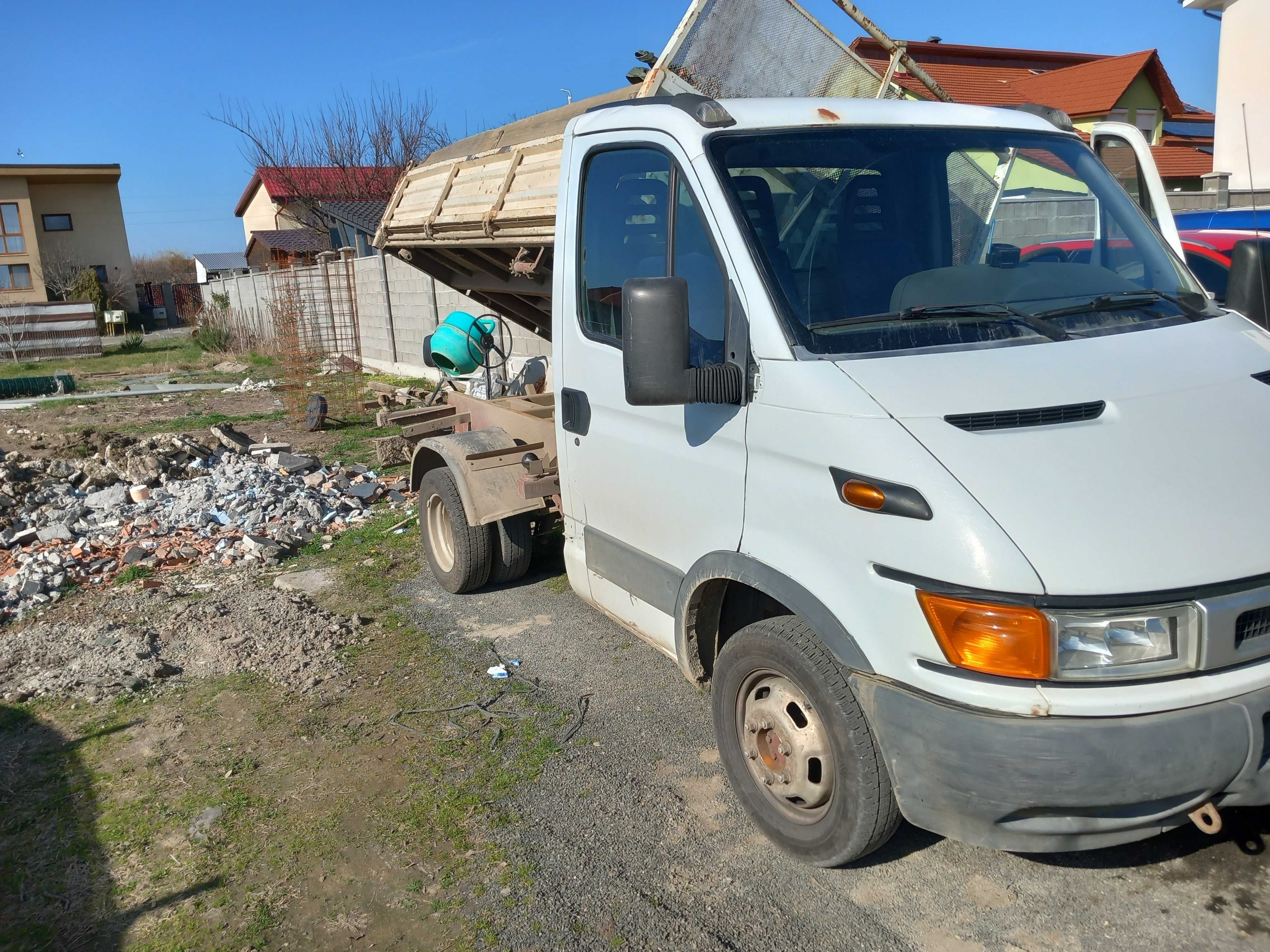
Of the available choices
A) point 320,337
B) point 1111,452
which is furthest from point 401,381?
point 1111,452

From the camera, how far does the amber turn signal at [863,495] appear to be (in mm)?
2535

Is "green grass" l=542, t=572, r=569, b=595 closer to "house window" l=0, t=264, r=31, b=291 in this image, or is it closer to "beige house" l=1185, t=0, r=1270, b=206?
"beige house" l=1185, t=0, r=1270, b=206

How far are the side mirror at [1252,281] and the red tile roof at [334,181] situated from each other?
33.2 metres

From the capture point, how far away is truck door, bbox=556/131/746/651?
3.23m

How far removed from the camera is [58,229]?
45.8 meters

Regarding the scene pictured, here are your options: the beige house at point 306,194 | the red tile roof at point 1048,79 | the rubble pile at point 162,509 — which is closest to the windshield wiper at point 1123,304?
the rubble pile at point 162,509

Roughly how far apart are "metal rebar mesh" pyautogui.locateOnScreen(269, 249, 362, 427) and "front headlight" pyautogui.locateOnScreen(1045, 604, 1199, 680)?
12377 millimetres

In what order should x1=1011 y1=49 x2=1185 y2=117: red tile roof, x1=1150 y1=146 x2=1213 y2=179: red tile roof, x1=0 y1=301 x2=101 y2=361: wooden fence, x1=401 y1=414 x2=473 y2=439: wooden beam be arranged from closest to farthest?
1. x1=401 y1=414 x2=473 y2=439: wooden beam
2. x1=1150 y1=146 x2=1213 y2=179: red tile roof
3. x1=1011 y1=49 x2=1185 y2=117: red tile roof
4. x1=0 y1=301 x2=101 y2=361: wooden fence

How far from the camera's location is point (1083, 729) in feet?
7.52

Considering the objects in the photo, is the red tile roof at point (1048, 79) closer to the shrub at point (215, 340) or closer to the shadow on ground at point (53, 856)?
the shrub at point (215, 340)

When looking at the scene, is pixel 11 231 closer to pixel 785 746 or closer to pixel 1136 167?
pixel 1136 167

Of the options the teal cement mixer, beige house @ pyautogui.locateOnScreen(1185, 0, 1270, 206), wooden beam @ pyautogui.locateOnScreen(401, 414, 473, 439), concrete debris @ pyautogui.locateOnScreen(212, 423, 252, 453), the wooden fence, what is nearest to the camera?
beige house @ pyautogui.locateOnScreen(1185, 0, 1270, 206)

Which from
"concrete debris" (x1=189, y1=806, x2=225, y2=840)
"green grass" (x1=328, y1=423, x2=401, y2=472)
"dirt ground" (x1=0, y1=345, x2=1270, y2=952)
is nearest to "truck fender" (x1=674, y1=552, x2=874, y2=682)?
"dirt ground" (x1=0, y1=345, x2=1270, y2=952)

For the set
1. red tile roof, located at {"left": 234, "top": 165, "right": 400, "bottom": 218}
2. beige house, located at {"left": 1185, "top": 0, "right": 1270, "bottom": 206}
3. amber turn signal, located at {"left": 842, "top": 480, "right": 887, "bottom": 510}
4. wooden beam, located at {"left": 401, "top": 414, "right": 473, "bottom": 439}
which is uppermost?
red tile roof, located at {"left": 234, "top": 165, "right": 400, "bottom": 218}
